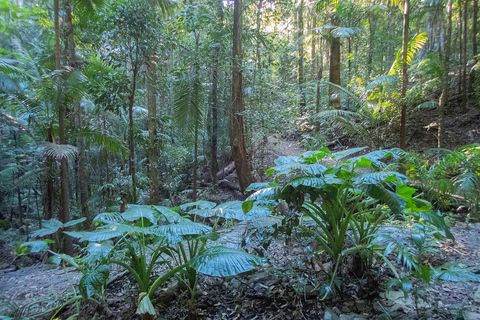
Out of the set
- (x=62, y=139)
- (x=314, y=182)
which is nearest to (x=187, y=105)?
(x=62, y=139)

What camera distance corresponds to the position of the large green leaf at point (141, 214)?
1894 millimetres

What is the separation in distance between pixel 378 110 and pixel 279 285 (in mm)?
5204

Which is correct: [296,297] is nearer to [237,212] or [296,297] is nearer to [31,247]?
[237,212]

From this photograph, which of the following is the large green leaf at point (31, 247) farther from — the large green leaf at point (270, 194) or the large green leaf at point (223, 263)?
the large green leaf at point (270, 194)

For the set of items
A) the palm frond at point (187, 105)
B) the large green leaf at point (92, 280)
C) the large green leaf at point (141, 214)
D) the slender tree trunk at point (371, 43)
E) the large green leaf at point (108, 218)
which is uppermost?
the slender tree trunk at point (371, 43)

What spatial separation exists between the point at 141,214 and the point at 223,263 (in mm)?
811

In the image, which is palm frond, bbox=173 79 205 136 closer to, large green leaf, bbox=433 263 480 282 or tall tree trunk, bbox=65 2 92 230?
tall tree trunk, bbox=65 2 92 230

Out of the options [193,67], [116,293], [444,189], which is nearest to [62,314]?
[116,293]

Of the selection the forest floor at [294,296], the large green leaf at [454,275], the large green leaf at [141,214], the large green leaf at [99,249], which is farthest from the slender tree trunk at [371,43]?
the large green leaf at [99,249]

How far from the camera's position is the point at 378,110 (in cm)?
574

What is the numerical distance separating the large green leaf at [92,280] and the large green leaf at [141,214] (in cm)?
37

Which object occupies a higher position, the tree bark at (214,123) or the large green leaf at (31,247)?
the tree bark at (214,123)

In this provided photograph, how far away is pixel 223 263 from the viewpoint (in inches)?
61.7

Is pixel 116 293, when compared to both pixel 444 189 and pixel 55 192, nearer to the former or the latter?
pixel 444 189
